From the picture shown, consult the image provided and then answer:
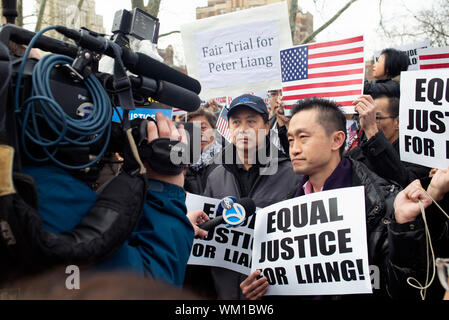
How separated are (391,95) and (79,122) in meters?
3.03

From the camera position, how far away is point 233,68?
3.75 m

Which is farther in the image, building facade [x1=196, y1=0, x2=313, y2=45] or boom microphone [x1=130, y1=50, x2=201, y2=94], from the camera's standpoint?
building facade [x1=196, y1=0, x2=313, y2=45]

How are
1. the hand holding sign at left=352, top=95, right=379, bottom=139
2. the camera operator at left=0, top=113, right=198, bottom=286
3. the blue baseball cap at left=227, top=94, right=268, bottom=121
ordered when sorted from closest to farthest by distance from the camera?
the camera operator at left=0, top=113, right=198, bottom=286 < the hand holding sign at left=352, top=95, right=379, bottom=139 < the blue baseball cap at left=227, top=94, right=268, bottom=121

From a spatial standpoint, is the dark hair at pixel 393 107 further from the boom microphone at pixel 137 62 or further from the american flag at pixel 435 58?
the boom microphone at pixel 137 62

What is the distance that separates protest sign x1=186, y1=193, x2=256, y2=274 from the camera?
256cm

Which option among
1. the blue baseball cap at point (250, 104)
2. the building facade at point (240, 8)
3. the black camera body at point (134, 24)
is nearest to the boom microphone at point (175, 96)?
the black camera body at point (134, 24)

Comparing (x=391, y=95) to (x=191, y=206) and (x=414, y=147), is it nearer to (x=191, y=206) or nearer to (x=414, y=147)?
(x=414, y=147)

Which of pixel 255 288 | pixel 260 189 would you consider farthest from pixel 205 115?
pixel 255 288

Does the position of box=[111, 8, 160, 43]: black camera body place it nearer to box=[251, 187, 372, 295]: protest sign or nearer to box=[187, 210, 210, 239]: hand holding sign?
box=[187, 210, 210, 239]: hand holding sign

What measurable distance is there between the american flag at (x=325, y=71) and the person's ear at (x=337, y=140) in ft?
1.93

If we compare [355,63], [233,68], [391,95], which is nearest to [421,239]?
[355,63]

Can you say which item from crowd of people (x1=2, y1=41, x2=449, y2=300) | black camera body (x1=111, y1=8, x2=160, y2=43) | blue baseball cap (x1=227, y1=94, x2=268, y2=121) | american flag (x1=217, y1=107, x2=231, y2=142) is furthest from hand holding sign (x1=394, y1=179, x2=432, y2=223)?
american flag (x1=217, y1=107, x2=231, y2=142)

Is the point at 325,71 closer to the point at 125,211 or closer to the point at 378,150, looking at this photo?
the point at 378,150

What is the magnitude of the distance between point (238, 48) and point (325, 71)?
90cm
